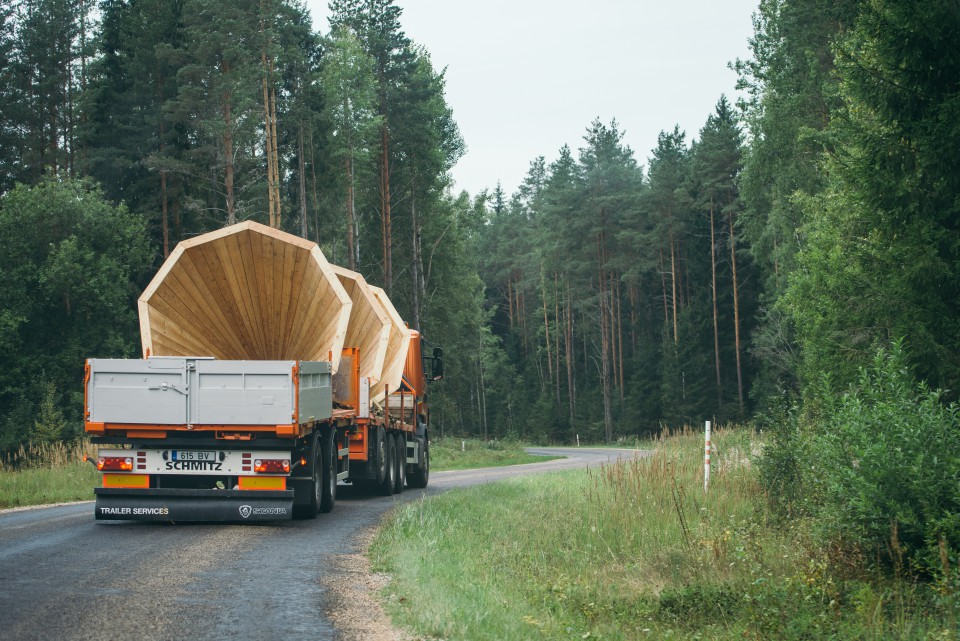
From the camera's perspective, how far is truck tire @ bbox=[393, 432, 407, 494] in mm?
20031

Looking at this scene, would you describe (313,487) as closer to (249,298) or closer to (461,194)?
(249,298)

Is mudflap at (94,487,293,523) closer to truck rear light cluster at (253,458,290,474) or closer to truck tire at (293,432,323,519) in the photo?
truck rear light cluster at (253,458,290,474)

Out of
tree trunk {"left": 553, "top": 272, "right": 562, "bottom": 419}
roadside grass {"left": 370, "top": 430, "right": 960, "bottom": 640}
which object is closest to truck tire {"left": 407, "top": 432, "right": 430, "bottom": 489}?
roadside grass {"left": 370, "top": 430, "right": 960, "bottom": 640}

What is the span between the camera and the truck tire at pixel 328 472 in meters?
14.9

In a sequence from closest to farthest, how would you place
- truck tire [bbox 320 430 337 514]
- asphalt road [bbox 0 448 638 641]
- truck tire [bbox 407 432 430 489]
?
asphalt road [bbox 0 448 638 641]
truck tire [bbox 320 430 337 514]
truck tire [bbox 407 432 430 489]

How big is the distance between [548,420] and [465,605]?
71.1m

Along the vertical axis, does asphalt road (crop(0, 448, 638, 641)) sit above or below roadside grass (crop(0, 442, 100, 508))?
below

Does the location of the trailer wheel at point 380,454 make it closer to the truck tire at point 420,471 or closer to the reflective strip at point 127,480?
the truck tire at point 420,471

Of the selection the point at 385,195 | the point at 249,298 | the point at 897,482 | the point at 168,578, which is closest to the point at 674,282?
the point at 385,195

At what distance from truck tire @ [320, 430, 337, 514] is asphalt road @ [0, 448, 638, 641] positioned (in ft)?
2.87

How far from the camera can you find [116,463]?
42.8 feet

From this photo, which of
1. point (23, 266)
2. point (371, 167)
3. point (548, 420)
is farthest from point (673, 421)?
point (23, 266)

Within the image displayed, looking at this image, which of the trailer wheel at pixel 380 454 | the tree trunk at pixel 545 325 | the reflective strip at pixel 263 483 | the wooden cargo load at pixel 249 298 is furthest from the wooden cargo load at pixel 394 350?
the tree trunk at pixel 545 325

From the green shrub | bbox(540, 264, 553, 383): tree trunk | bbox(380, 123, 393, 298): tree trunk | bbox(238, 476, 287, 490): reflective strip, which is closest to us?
the green shrub
